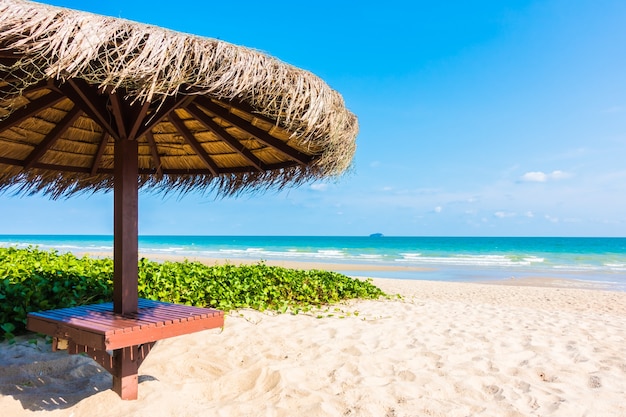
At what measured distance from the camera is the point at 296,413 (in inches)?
122

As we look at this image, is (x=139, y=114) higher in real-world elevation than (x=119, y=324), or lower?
higher

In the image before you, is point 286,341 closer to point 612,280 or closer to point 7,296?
point 7,296

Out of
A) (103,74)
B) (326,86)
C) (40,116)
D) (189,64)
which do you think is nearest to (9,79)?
(103,74)

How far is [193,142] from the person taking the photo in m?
4.33

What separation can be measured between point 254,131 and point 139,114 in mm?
958

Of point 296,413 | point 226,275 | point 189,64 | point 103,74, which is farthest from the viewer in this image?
point 226,275

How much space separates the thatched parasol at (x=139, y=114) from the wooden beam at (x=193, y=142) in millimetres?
17

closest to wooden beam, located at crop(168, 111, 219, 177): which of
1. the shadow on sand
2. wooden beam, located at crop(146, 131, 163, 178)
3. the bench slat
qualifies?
wooden beam, located at crop(146, 131, 163, 178)

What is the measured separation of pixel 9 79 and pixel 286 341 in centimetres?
335

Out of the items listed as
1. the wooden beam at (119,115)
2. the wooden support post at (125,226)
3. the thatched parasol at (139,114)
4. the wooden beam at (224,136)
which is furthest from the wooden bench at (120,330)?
the wooden beam at (224,136)

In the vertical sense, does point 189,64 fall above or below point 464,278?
above

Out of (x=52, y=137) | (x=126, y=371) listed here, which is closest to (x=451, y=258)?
(x=52, y=137)

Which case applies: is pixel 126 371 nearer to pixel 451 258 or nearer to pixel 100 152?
pixel 100 152

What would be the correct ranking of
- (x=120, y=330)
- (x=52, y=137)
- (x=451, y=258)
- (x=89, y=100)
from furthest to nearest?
1. (x=451, y=258)
2. (x=52, y=137)
3. (x=89, y=100)
4. (x=120, y=330)
